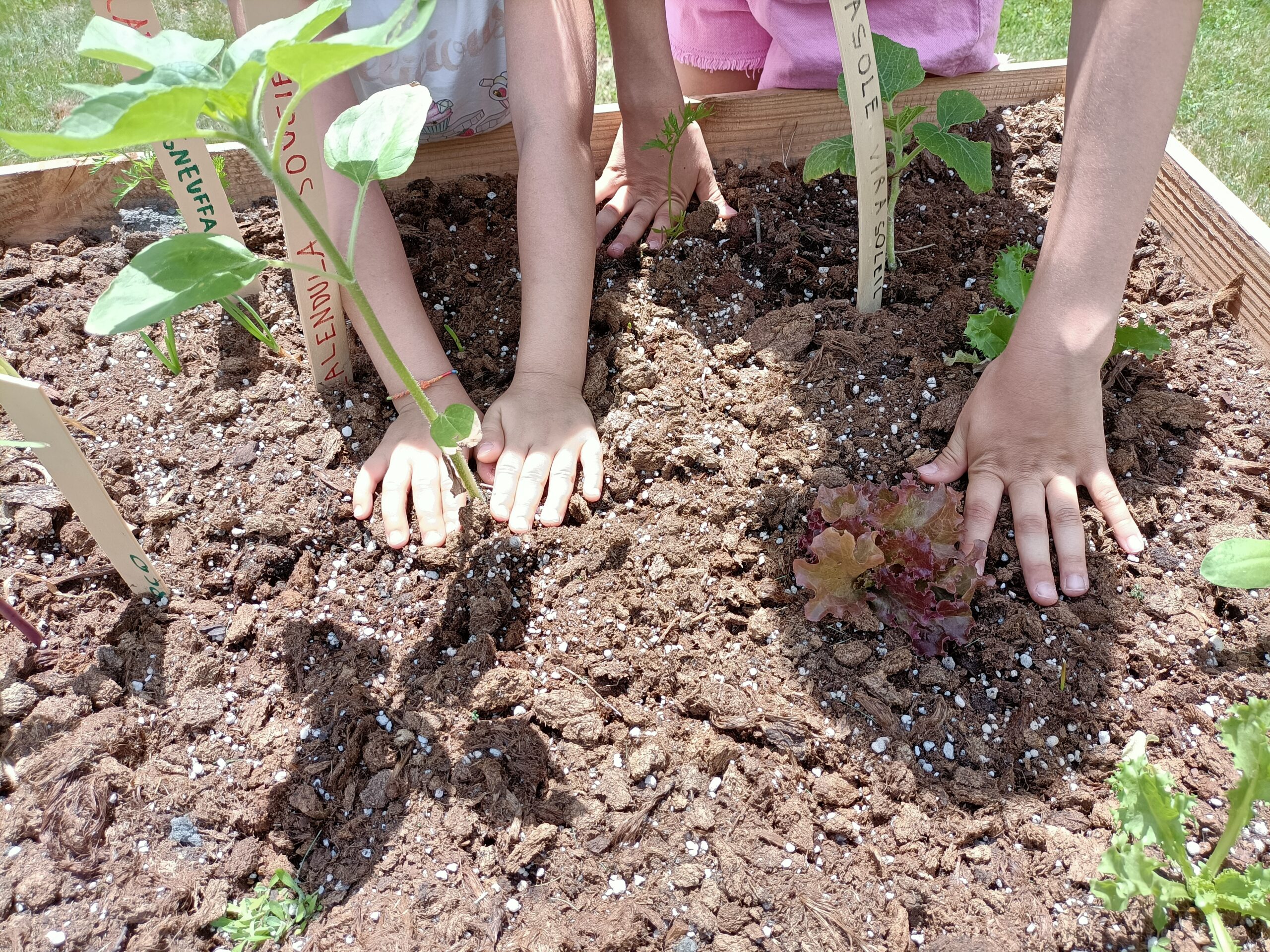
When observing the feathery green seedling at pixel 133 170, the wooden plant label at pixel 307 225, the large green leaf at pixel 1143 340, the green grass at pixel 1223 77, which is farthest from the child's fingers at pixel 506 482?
the green grass at pixel 1223 77

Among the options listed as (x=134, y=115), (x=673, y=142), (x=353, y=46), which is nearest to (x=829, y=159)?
(x=673, y=142)

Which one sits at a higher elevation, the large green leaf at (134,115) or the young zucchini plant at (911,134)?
the large green leaf at (134,115)

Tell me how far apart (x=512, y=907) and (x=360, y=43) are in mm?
1040

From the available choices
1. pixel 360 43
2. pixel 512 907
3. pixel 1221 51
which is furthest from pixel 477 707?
pixel 1221 51

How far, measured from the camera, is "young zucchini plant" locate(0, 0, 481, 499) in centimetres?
75

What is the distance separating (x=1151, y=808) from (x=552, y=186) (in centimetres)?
148

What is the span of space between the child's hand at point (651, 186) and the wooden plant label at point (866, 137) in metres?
0.43

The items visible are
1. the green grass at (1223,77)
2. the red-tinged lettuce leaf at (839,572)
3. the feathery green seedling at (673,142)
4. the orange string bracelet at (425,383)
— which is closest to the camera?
the red-tinged lettuce leaf at (839,572)

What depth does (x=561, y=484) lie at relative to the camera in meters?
1.56

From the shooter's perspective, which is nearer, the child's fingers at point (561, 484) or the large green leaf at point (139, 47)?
the large green leaf at point (139, 47)

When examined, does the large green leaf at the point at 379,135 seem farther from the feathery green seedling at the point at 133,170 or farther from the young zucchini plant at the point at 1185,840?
the young zucchini plant at the point at 1185,840

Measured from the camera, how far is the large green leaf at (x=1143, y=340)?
162cm

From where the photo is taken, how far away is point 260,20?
1290mm

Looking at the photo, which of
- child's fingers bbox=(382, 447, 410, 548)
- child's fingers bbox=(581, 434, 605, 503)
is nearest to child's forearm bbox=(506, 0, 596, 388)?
child's fingers bbox=(581, 434, 605, 503)
